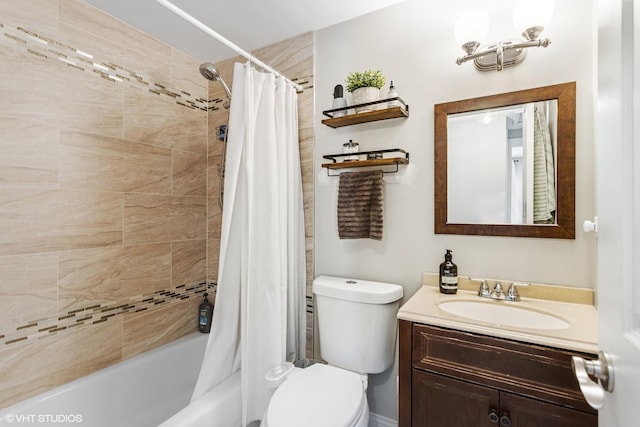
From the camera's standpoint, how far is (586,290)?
121 cm

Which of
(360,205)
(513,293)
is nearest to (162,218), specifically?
(360,205)

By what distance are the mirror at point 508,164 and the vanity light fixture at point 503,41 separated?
0.53ft

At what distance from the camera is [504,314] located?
1250 mm

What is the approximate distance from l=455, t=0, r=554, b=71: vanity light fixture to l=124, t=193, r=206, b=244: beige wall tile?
72.0 inches

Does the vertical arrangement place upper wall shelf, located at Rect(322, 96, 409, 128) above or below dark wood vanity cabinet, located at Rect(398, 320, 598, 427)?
above

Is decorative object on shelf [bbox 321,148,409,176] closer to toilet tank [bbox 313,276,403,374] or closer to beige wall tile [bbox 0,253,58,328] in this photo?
toilet tank [bbox 313,276,403,374]

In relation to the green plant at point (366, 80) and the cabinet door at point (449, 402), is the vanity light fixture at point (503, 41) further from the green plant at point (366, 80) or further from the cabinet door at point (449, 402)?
the cabinet door at point (449, 402)

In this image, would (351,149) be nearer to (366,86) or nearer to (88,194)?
(366,86)

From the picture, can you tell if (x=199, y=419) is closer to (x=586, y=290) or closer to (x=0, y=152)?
(x=0, y=152)

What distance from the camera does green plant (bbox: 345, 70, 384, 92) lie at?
5.13ft

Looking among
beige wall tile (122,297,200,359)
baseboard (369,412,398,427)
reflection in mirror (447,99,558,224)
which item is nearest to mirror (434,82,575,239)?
reflection in mirror (447,99,558,224)

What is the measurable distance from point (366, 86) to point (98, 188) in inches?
59.7

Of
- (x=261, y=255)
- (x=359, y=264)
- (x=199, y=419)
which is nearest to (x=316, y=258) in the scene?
(x=359, y=264)

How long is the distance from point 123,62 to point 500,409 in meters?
2.39
